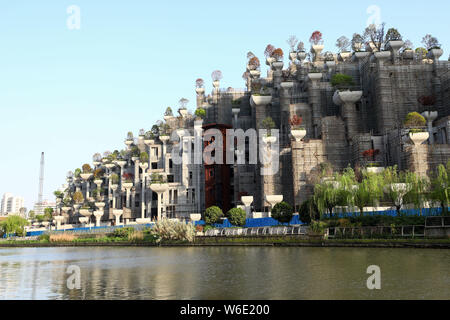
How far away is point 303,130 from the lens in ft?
224

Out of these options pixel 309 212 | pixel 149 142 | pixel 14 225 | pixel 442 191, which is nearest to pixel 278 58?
pixel 149 142

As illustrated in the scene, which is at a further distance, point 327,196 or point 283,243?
point 327,196

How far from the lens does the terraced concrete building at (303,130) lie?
66.3m

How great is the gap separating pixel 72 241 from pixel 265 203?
36121mm

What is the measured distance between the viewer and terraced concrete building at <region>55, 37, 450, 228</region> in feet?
218

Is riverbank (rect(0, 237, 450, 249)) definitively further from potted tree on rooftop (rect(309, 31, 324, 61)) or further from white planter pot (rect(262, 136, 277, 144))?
potted tree on rooftop (rect(309, 31, 324, 61))

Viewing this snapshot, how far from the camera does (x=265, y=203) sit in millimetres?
70062

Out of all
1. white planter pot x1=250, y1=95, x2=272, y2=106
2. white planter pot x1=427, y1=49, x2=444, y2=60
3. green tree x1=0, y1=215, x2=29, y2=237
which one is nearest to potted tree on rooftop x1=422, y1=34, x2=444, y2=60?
white planter pot x1=427, y1=49, x2=444, y2=60

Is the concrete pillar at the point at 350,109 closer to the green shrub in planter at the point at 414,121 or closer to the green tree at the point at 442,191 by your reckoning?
the green shrub in planter at the point at 414,121

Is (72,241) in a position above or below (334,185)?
below

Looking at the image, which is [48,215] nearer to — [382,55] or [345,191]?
[382,55]

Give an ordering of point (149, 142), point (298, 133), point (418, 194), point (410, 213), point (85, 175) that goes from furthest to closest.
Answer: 1. point (85, 175)
2. point (149, 142)
3. point (298, 133)
4. point (410, 213)
5. point (418, 194)

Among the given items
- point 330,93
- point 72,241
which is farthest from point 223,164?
point 72,241

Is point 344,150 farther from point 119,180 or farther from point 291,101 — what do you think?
point 119,180
